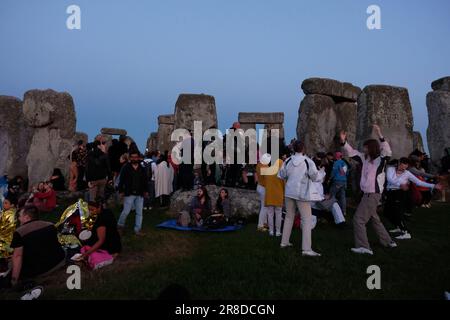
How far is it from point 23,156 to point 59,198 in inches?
222

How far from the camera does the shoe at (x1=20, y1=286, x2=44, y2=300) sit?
4.93 meters

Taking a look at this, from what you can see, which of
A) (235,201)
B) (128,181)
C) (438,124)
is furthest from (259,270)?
(438,124)

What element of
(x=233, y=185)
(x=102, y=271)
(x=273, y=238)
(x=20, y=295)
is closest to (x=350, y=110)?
(x=233, y=185)

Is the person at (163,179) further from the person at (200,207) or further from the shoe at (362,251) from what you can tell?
the shoe at (362,251)

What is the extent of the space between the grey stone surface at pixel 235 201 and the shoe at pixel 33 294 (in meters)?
5.38

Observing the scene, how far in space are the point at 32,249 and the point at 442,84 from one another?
1589 centimetres

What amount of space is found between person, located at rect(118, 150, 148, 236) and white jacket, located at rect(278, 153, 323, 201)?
10.5 ft

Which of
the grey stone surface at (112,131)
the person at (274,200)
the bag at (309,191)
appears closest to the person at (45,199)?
the person at (274,200)

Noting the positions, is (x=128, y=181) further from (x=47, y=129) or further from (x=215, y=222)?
(x=47, y=129)

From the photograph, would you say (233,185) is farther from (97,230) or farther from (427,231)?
(97,230)

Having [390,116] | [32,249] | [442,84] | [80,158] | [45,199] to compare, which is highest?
[442,84]

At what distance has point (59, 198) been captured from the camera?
41.9 ft

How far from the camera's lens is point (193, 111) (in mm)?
13836

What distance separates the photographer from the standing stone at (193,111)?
544 inches
